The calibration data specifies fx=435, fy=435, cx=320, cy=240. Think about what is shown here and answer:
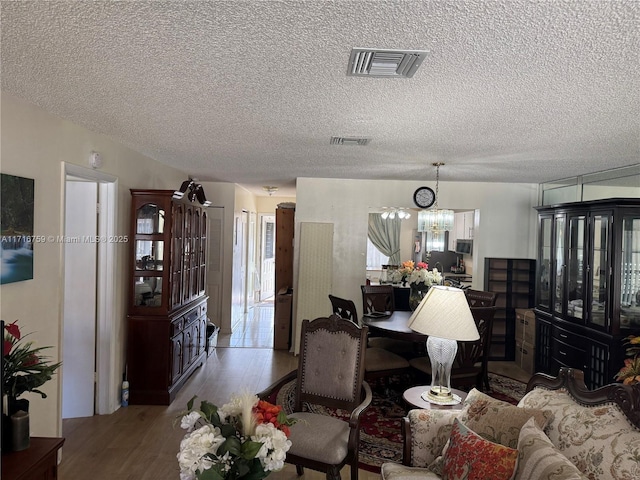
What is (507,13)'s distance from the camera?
4.80 feet

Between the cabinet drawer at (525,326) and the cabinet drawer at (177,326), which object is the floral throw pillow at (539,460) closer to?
the cabinet drawer at (177,326)

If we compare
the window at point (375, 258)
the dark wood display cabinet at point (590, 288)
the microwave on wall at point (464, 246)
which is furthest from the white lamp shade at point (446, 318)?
the window at point (375, 258)

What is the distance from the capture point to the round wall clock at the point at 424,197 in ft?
19.6

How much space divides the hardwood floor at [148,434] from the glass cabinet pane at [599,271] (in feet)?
5.23

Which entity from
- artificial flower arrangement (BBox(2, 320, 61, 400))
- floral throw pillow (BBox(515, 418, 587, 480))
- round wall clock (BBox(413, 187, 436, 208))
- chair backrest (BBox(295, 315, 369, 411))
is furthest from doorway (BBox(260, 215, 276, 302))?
floral throw pillow (BBox(515, 418, 587, 480))

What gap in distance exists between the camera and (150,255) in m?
4.19

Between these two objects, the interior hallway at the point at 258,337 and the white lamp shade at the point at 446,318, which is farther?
the interior hallway at the point at 258,337

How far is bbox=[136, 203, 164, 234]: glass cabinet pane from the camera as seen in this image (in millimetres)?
4148

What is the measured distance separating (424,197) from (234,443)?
16.3 ft

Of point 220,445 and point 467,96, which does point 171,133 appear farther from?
point 220,445

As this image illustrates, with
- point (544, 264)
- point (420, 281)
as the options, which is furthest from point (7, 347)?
point (544, 264)

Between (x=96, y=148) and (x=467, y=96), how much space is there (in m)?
2.84

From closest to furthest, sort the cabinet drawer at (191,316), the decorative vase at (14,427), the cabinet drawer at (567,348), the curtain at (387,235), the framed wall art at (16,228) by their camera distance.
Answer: the decorative vase at (14,427) → the framed wall art at (16,228) → the cabinet drawer at (567,348) → the cabinet drawer at (191,316) → the curtain at (387,235)

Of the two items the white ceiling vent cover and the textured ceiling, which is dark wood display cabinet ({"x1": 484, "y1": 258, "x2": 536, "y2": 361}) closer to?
the textured ceiling
